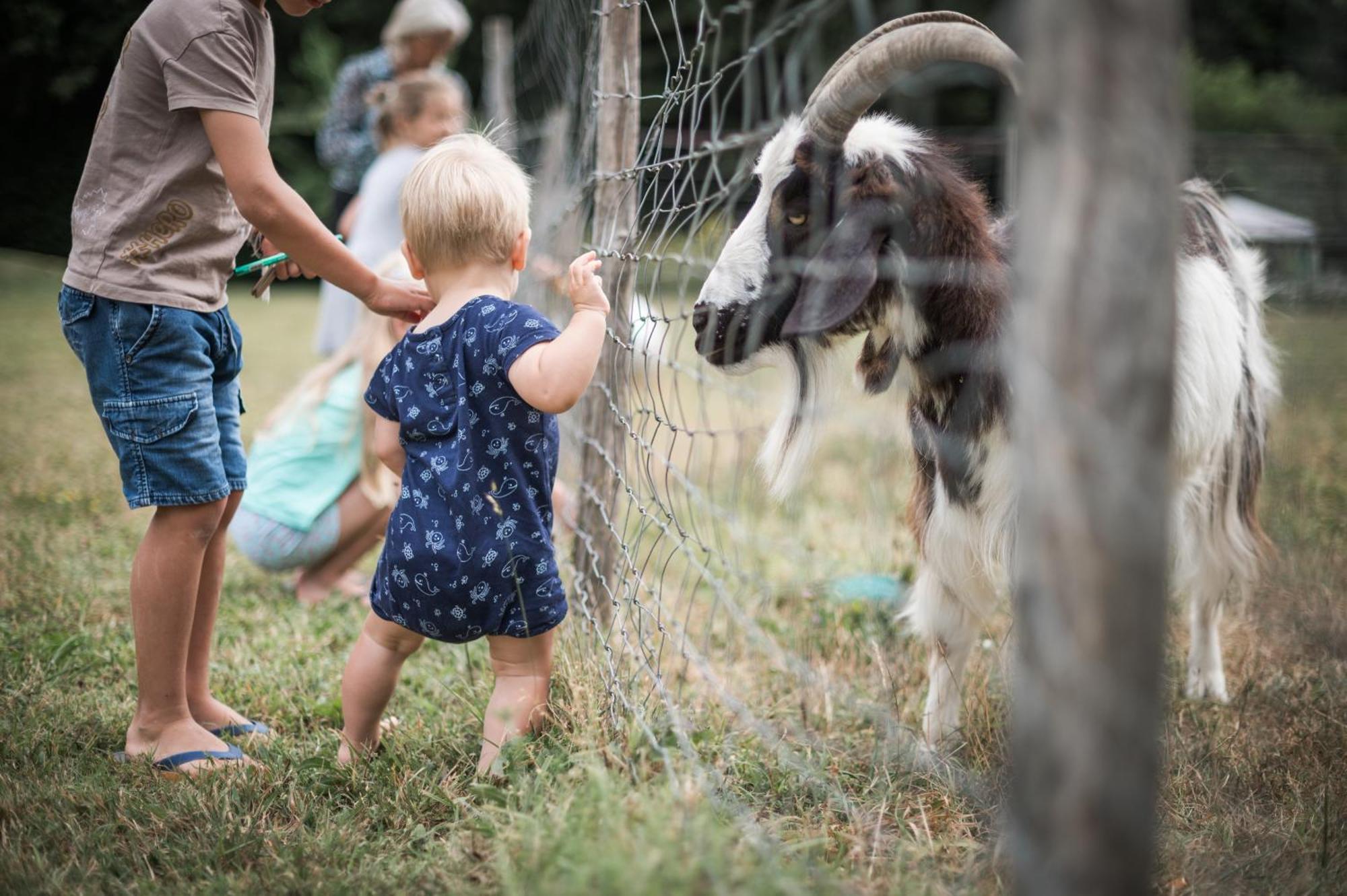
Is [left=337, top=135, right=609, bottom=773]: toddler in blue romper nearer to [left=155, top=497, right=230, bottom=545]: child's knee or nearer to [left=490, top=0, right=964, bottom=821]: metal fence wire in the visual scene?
Answer: [left=490, top=0, right=964, bottom=821]: metal fence wire

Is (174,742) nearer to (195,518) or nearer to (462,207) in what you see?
(195,518)

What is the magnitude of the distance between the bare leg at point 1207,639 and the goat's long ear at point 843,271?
5.31ft

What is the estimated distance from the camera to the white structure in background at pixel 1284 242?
9.20m

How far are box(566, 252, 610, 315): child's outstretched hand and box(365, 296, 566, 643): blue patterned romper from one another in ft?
0.28

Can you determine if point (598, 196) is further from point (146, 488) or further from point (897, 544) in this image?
point (897, 544)

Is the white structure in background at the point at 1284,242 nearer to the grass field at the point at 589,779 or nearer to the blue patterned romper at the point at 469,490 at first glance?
the grass field at the point at 589,779

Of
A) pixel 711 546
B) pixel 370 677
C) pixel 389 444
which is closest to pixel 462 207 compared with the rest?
pixel 389 444

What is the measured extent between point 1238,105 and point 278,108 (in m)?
16.3

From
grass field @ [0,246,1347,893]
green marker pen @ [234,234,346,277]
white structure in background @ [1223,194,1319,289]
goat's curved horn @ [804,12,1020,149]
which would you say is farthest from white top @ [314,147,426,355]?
white structure in background @ [1223,194,1319,289]

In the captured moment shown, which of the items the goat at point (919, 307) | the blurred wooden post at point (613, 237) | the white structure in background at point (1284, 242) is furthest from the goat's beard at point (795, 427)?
the white structure in background at point (1284, 242)

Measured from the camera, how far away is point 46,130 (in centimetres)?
347

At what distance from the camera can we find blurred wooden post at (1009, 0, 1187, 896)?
3.11ft

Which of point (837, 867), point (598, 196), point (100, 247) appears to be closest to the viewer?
point (837, 867)

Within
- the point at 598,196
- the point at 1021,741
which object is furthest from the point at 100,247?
the point at 1021,741
